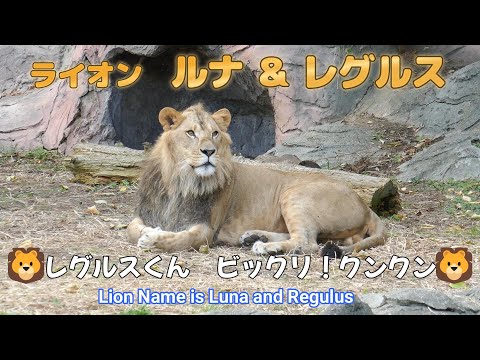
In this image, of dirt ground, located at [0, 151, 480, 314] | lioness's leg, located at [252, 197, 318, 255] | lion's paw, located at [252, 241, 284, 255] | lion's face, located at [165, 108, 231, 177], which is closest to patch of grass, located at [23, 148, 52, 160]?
dirt ground, located at [0, 151, 480, 314]

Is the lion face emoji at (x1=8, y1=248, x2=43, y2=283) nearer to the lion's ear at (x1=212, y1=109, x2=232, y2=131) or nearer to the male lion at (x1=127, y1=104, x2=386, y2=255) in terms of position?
the male lion at (x1=127, y1=104, x2=386, y2=255)

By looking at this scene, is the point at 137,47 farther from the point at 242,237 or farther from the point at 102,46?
the point at 242,237

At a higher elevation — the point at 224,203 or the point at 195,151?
the point at 195,151

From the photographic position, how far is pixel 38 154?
35.8ft

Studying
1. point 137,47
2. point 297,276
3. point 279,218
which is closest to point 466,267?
point 297,276

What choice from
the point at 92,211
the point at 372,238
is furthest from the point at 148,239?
the point at 372,238

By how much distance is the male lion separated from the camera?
6.20m

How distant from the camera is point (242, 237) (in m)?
6.51

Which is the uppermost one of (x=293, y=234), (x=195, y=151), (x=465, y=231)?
(x=195, y=151)

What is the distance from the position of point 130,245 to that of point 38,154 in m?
5.11

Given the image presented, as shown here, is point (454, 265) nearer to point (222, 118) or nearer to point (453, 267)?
point (453, 267)

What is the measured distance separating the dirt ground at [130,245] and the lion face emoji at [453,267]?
71 mm

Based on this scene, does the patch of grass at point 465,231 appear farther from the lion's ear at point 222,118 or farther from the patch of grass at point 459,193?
the lion's ear at point 222,118

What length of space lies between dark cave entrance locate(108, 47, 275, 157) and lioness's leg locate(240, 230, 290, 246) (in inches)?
210
